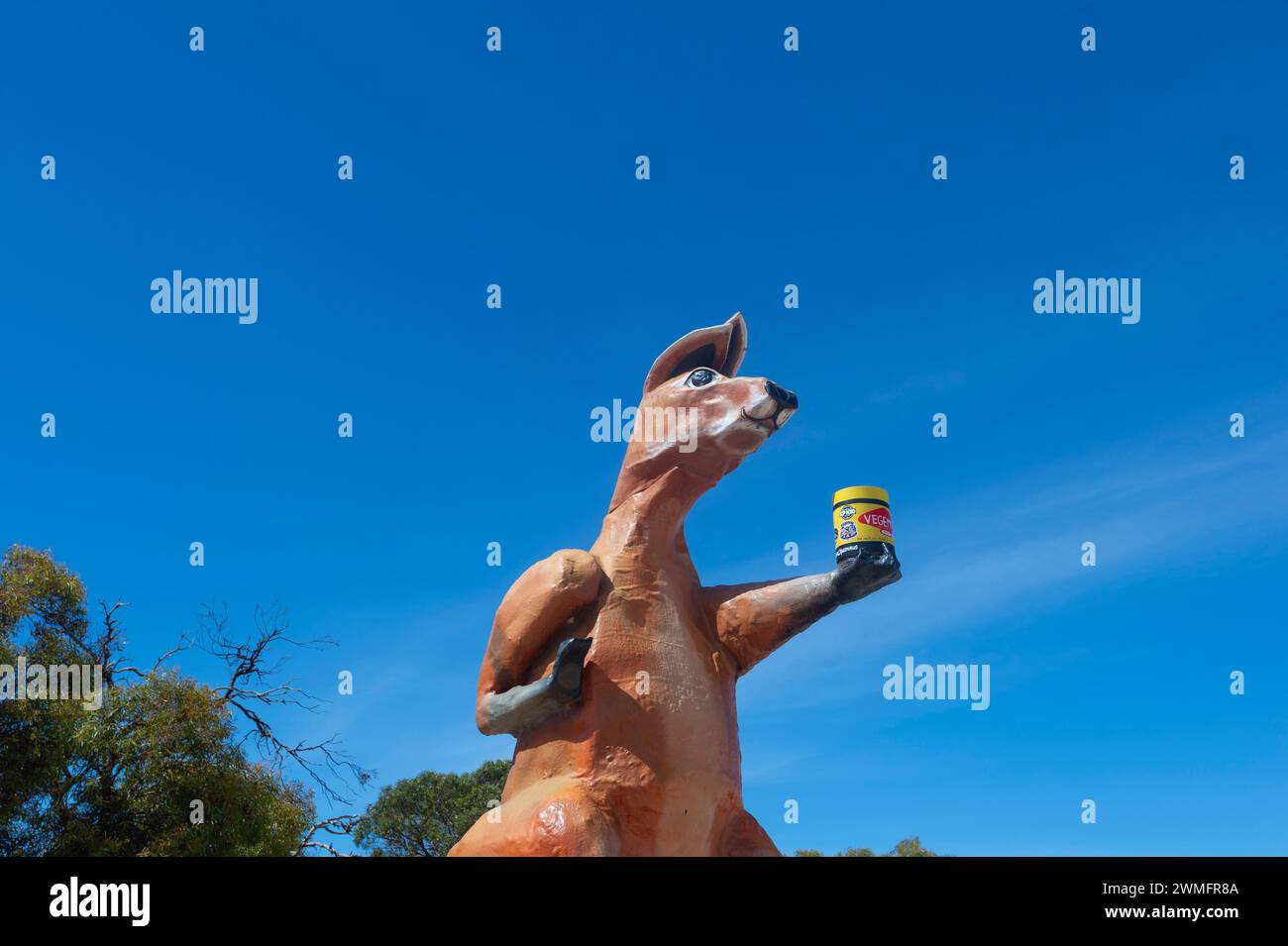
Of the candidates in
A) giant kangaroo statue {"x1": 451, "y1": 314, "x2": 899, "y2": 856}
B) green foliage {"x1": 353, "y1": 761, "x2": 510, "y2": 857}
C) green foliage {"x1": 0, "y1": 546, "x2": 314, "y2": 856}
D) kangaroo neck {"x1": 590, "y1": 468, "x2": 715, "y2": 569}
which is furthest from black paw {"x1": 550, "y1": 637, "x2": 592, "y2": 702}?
green foliage {"x1": 353, "y1": 761, "x2": 510, "y2": 857}

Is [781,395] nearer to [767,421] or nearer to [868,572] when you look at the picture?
[767,421]

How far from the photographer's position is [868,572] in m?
5.77

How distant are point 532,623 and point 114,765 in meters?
8.74

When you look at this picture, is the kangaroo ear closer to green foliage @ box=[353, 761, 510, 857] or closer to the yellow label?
the yellow label

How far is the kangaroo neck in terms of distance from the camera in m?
6.23

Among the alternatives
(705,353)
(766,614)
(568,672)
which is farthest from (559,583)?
(705,353)

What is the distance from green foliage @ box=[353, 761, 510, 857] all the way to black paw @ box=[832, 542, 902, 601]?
19.1 metres

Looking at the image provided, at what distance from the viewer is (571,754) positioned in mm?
5559
